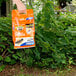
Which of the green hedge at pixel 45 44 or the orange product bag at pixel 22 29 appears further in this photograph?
the green hedge at pixel 45 44

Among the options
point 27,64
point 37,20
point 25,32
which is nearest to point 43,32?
point 37,20

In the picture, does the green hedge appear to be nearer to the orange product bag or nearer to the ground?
the ground

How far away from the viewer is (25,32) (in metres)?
3.81

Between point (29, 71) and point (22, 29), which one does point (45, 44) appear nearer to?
point (22, 29)

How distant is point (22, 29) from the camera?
3795 mm

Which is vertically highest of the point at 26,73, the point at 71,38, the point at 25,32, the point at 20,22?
the point at 20,22

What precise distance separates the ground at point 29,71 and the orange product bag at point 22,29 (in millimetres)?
901

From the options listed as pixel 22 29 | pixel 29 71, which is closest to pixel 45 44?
pixel 22 29

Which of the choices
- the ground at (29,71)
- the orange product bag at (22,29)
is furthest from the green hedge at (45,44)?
the orange product bag at (22,29)

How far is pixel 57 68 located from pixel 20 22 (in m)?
1.86

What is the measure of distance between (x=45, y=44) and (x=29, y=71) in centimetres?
95

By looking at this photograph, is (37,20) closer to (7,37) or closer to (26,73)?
(7,37)

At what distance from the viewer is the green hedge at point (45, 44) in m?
4.29

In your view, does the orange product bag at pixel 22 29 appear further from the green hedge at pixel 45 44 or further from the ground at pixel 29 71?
the ground at pixel 29 71
